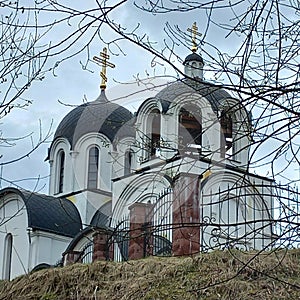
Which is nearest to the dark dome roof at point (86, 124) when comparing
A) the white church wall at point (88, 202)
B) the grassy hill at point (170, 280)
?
the white church wall at point (88, 202)

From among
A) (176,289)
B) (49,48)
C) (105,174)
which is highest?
(105,174)

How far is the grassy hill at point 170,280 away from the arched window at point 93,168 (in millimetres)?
13173

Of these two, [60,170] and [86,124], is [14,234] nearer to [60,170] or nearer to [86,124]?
[60,170]

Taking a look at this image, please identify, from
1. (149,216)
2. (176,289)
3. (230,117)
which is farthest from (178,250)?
(230,117)

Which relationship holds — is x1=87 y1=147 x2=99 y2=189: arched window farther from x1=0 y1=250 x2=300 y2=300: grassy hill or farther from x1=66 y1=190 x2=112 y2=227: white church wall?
x1=0 y1=250 x2=300 y2=300: grassy hill

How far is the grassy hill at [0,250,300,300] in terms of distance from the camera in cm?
677

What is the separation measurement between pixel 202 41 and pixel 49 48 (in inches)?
32.0

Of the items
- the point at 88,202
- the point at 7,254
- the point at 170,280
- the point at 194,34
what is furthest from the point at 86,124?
the point at 194,34

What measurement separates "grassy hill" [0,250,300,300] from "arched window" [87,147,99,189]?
13.2 metres

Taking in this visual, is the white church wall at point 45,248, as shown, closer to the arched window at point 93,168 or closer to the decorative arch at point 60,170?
the arched window at point 93,168

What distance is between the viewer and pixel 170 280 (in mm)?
7391

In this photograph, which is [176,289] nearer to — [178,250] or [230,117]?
[178,250]

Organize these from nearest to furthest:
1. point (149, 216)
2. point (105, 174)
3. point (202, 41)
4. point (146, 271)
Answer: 1. point (202, 41)
2. point (146, 271)
3. point (149, 216)
4. point (105, 174)

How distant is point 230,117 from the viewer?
430 cm
